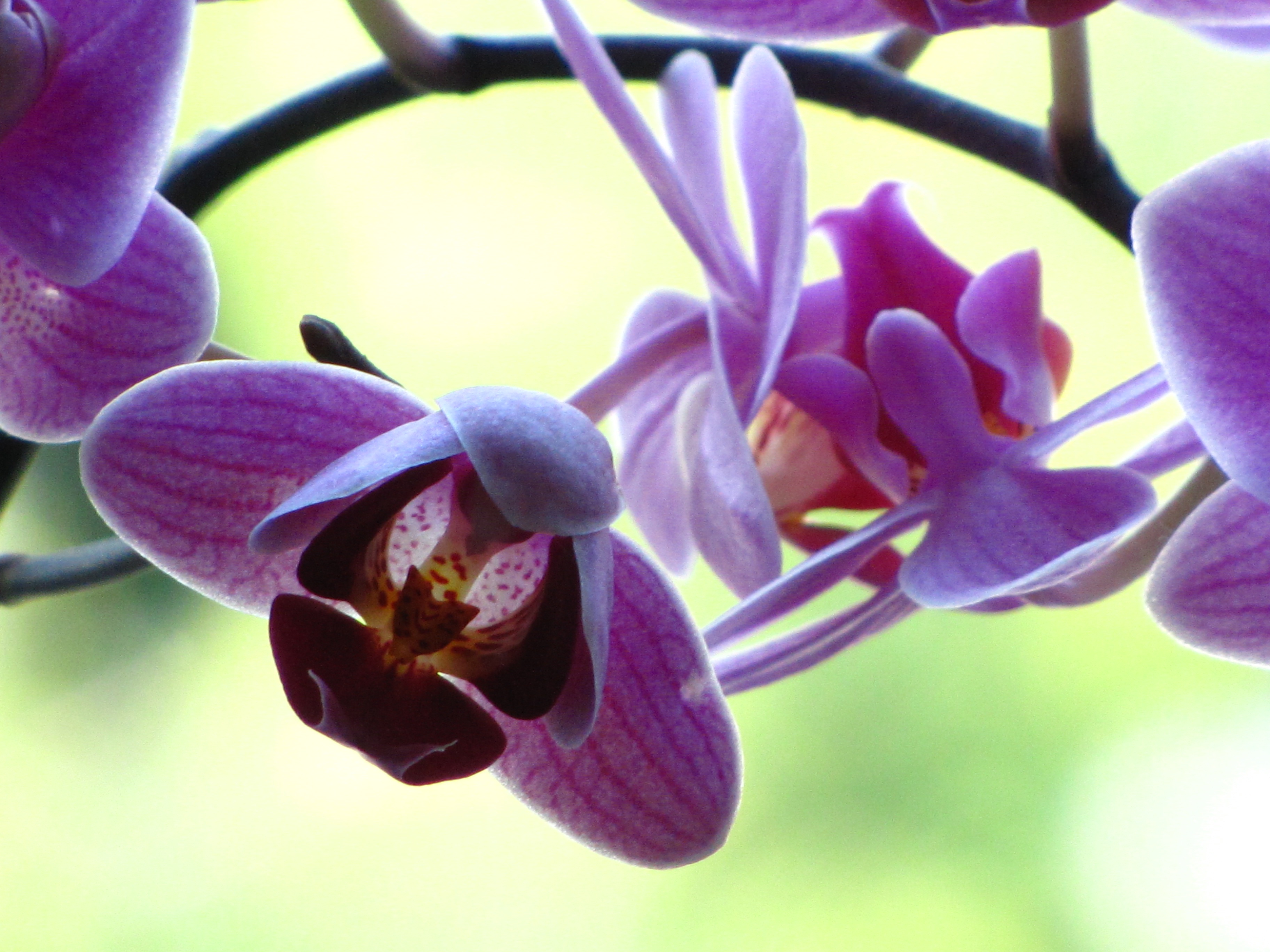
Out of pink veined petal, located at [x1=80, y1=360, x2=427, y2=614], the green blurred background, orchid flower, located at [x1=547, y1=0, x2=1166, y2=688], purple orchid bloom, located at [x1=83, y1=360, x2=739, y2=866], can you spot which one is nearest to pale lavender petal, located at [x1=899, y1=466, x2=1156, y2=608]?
orchid flower, located at [x1=547, y1=0, x2=1166, y2=688]

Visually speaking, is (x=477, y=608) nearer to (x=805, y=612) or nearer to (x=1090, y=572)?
(x=1090, y=572)

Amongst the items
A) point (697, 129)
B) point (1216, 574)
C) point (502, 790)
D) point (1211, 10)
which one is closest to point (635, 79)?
point (697, 129)

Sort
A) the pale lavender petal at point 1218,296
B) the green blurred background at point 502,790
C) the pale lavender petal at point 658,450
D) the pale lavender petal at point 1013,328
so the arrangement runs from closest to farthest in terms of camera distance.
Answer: the pale lavender petal at point 1218,296 → the pale lavender petal at point 1013,328 → the pale lavender petal at point 658,450 → the green blurred background at point 502,790

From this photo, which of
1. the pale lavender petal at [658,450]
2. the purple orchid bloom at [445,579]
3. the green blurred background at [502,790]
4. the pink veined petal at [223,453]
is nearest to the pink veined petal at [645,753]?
the purple orchid bloom at [445,579]

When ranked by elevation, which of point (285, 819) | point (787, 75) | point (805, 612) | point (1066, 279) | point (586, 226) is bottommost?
point (285, 819)

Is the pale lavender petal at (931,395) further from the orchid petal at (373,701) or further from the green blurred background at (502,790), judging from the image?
the green blurred background at (502,790)

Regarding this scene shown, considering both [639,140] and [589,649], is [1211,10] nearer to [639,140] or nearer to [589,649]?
[639,140]

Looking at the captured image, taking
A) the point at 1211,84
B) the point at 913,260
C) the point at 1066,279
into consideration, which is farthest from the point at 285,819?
the point at 913,260
